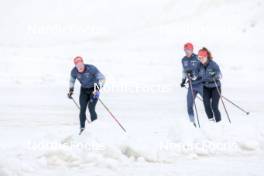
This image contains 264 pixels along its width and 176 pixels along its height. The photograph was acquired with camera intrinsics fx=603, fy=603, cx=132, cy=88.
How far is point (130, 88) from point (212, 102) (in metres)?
9.87

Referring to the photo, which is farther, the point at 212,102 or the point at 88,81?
the point at 212,102

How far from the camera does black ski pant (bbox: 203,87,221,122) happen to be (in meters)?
11.0

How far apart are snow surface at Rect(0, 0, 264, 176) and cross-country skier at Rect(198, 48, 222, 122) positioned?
0.27 metres

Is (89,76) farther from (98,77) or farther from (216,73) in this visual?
(216,73)

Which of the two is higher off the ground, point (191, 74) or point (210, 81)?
point (191, 74)

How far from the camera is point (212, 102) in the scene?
36.4ft

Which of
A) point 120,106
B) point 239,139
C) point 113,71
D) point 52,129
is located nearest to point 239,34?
point 113,71

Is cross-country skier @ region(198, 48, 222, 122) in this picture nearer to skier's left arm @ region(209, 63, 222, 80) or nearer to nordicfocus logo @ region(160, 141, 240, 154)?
skier's left arm @ region(209, 63, 222, 80)

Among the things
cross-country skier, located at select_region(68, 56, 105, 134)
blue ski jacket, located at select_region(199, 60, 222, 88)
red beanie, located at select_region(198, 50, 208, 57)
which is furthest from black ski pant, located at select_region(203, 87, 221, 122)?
cross-country skier, located at select_region(68, 56, 105, 134)

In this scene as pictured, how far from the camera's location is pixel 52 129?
39.3 feet

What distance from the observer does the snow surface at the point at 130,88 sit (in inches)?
307

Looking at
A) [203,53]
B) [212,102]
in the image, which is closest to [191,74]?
[212,102]

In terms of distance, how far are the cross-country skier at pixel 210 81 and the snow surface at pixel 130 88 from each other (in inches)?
A: 10.6

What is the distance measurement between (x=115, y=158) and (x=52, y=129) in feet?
14.5
